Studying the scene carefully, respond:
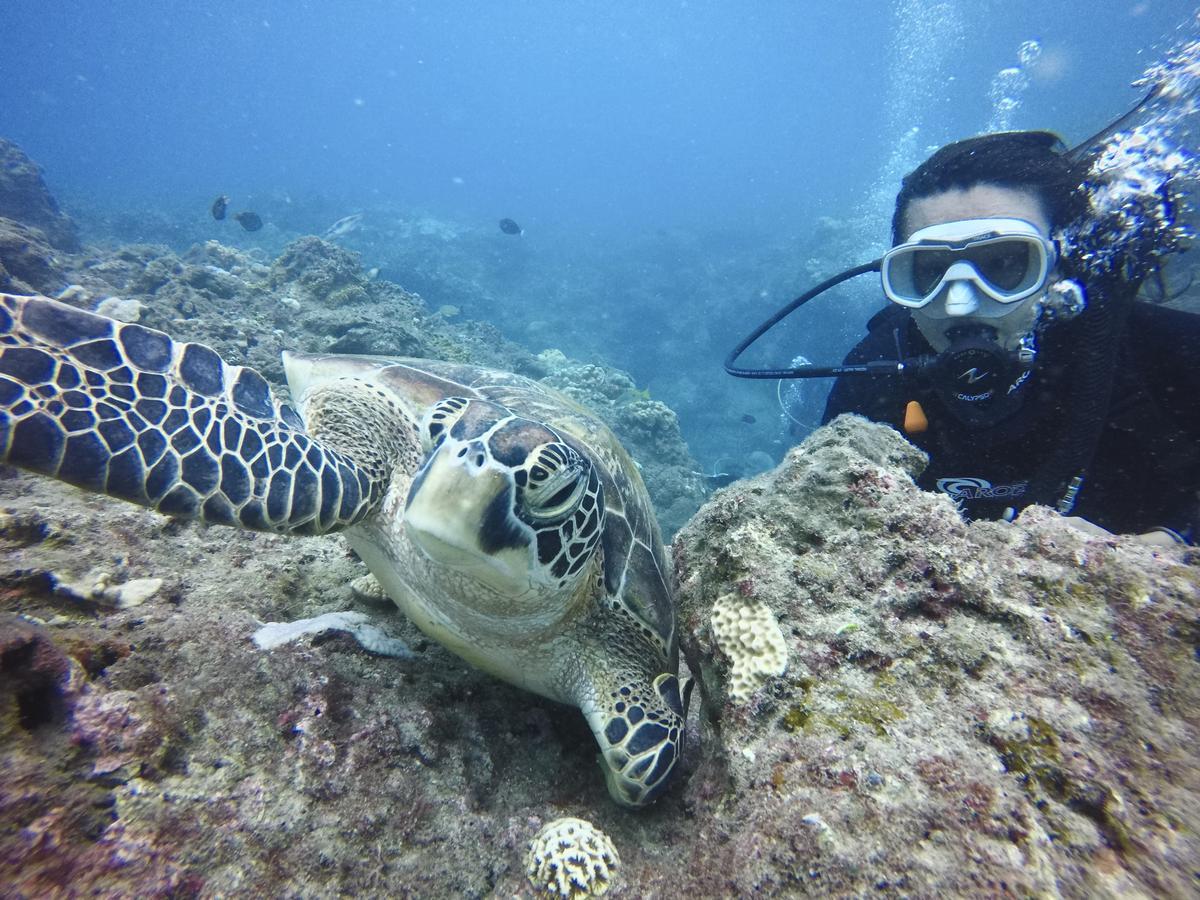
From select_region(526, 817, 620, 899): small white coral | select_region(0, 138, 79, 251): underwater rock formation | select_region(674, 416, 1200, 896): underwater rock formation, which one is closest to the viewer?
select_region(674, 416, 1200, 896): underwater rock formation

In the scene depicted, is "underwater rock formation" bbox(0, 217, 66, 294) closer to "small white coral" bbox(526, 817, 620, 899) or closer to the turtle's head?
the turtle's head

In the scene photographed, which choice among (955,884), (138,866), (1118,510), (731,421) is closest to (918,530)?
(955,884)

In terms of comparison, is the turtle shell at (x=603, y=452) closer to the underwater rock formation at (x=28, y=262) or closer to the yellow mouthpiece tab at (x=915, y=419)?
the yellow mouthpiece tab at (x=915, y=419)

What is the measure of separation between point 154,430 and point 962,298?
3.40 meters

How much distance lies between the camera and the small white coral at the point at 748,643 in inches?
54.1

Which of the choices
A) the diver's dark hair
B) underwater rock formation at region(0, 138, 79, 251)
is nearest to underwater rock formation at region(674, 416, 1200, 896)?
the diver's dark hair

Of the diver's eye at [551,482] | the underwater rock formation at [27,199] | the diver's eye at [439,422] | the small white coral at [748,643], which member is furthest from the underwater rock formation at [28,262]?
the small white coral at [748,643]

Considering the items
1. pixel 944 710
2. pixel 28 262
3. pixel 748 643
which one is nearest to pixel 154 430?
pixel 748 643

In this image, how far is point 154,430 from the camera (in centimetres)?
152

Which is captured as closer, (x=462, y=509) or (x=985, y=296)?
(x=462, y=509)

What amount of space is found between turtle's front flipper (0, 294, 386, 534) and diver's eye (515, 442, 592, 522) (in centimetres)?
73

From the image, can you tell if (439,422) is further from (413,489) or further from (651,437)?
(651,437)

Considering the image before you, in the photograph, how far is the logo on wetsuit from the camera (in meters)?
2.69

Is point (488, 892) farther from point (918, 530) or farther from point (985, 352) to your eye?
point (985, 352)
